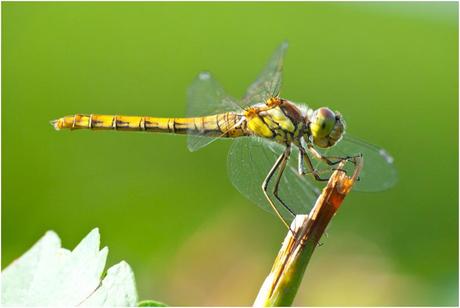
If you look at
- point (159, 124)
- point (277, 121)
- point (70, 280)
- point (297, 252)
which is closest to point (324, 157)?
point (277, 121)

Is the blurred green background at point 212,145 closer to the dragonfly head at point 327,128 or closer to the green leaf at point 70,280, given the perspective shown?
the dragonfly head at point 327,128

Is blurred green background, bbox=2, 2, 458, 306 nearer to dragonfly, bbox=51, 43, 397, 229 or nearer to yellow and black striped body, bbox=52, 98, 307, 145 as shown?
yellow and black striped body, bbox=52, 98, 307, 145

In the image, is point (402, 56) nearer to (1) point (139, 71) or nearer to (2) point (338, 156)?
(1) point (139, 71)

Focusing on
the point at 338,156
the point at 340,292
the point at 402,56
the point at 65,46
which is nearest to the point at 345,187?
the point at 338,156

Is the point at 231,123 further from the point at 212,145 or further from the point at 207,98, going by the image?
the point at 212,145

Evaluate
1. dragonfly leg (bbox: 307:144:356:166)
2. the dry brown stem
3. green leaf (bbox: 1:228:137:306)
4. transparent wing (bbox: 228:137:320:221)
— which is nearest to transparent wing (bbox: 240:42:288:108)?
transparent wing (bbox: 228:137:320:221)

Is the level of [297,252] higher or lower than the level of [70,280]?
higher

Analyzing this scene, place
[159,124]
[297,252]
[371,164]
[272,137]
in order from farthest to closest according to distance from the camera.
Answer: [159,124], [272,137], [371,164], [297,252]
